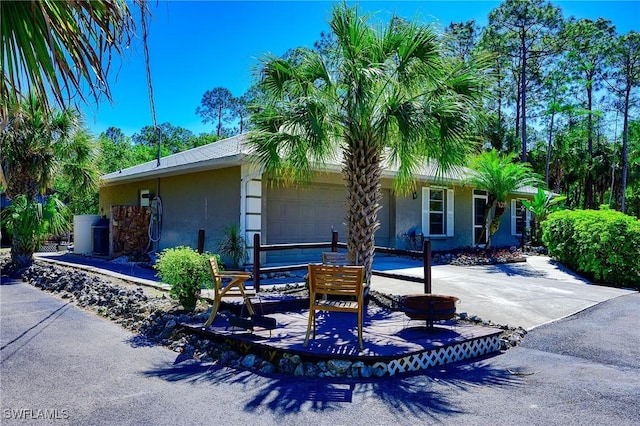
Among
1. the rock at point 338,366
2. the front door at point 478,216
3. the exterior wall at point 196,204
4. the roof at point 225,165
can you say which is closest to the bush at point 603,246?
the roof at point 225,165

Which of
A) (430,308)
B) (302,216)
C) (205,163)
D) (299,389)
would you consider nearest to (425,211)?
(302,216)

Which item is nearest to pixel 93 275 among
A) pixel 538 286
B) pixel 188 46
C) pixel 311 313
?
pixel 188 46

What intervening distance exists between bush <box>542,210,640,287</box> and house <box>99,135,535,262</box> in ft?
12.2

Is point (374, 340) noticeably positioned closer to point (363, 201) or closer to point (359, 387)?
point (359, 387)

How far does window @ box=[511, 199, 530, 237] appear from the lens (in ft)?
68.3

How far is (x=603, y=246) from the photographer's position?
11773 millimetres

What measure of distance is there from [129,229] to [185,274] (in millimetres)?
9368

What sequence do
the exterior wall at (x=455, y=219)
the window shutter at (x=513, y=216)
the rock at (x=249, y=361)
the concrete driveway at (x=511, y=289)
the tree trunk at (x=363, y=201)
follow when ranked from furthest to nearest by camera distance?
1. the window shutter at (x=513, y=216)
2. the exterior wall at (x=455, y=219)
3. the tree trunk at (x=363, y=201)
4. the concrete driveway at (x=511, y=289)
5. the rock at (x=249, y=361)

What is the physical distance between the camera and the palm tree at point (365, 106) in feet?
23.6

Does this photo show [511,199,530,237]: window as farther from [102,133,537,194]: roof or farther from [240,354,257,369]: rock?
[240,354,257,369]: rock

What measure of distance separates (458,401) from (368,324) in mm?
2520

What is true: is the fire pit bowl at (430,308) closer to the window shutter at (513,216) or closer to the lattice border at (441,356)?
the lattice border at (441,356)

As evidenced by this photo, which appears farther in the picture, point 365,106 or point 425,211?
point 425,211

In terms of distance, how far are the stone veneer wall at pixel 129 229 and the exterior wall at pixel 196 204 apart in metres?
0.90
